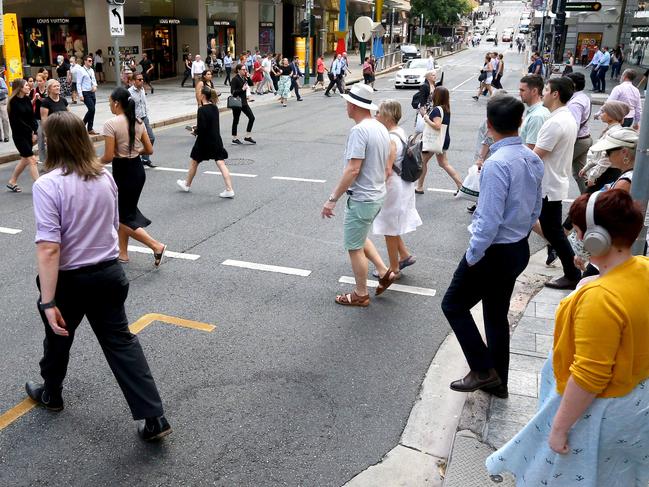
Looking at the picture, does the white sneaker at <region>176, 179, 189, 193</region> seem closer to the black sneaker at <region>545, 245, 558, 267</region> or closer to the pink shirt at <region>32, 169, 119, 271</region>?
the black sneaker at <region>545, 245, 558, 267</region>

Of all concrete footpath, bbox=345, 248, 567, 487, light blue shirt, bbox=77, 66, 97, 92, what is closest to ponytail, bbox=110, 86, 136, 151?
concrete footpath, bbox=345, 248, 567, 487

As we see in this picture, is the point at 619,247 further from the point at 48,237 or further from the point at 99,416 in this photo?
the point at 99,416

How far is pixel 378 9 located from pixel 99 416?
49147 millimetres

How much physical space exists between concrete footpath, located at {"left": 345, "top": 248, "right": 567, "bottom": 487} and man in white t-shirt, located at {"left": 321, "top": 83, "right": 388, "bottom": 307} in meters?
1.17

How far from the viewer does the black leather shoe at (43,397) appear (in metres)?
4.05

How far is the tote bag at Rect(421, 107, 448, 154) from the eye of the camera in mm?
8742

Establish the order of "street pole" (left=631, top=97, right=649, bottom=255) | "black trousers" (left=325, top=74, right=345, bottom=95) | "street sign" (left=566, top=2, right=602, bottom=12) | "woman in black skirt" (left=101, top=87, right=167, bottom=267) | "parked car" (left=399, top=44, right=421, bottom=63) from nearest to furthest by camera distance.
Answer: "street pole" (left=631, top=97, right=649, bottom=255), "woman in black skirt" (left=101, top=87, right=167, bottom=267), "street sign" (left=566, top=2, right=602, bottom=12), "black trousers" (left=325, top=74, right=345, bottom=95), "parked car" (left=399, top=44, right=421, bottom=63)

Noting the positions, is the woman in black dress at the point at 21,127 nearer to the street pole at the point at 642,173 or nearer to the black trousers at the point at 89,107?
the black trousers at the point at 89,107

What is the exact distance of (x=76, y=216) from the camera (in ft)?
11.1

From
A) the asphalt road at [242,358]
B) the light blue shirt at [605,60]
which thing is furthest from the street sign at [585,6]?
the asphalt road at [242,358]

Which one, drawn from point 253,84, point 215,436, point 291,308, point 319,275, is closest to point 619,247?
point 215,436

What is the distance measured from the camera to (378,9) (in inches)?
1919

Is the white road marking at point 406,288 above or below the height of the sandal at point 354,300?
below

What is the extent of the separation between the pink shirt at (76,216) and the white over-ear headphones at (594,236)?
8.30 ft
